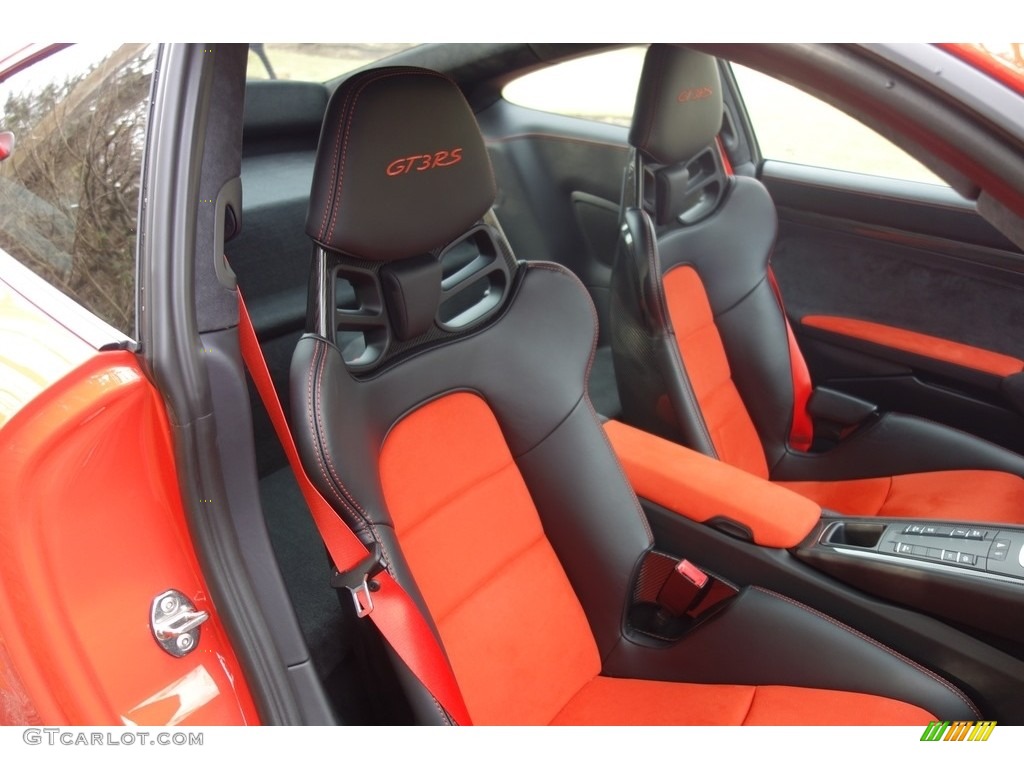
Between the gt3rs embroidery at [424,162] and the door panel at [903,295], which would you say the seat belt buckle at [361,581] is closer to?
the gt3rs embroidery at [424,162]

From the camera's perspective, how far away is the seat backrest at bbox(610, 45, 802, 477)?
1934 mm

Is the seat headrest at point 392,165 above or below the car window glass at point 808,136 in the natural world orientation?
above

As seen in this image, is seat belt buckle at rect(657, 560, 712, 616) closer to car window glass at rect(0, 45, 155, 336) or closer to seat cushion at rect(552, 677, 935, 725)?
seat cushion at rect(552, 677, 935, 725)

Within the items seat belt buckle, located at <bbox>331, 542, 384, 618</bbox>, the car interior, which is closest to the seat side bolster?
the car interior

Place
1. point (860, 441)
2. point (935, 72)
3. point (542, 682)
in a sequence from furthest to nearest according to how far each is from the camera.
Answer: point (860, 441) → point (542, 682) → point (935, 72)

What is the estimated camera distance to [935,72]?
719mm

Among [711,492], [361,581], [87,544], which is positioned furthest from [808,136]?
[87,544]

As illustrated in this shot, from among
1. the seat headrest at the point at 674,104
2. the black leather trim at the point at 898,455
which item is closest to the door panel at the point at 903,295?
the black leather trim at the point at 898,455

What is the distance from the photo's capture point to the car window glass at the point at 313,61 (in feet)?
6.14

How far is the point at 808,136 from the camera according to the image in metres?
2.63

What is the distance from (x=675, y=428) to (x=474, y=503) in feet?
2.54
